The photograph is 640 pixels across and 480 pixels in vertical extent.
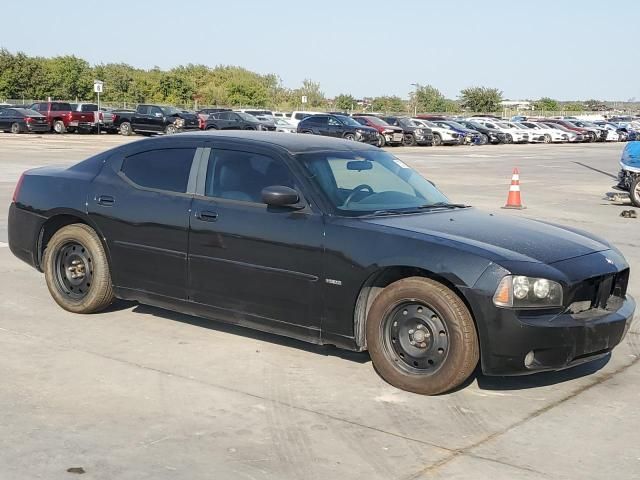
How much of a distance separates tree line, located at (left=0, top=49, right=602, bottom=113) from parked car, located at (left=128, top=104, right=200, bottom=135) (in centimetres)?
2657

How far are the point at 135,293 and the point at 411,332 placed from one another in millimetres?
2319

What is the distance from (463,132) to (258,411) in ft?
149

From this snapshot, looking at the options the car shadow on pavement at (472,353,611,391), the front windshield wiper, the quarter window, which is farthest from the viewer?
the quarter window

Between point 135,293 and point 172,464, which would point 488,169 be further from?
point 172,464

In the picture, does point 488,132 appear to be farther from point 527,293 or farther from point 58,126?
point 527,293

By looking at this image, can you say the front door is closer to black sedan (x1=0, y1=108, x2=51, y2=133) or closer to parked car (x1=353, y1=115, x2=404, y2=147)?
parked car (x1=353, y1=115, x2=404, y2=147)

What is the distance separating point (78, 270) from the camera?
6.87 meters

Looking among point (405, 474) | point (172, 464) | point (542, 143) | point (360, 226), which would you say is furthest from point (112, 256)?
point (542, 143)

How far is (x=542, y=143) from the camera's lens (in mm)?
56656

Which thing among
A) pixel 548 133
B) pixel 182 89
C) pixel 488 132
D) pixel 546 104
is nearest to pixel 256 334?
pixel 488 132

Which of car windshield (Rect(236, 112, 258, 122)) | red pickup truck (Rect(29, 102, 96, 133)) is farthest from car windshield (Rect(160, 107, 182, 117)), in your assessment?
red pickup truck (Rect(29, 102, 96, 133))

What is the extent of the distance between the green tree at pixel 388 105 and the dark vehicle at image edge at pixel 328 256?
108315mm

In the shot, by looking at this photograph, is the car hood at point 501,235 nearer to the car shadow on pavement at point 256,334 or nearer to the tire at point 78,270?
the car shadow on pavement at point 256,334

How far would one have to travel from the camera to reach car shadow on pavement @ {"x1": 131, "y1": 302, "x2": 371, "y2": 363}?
603 cm
